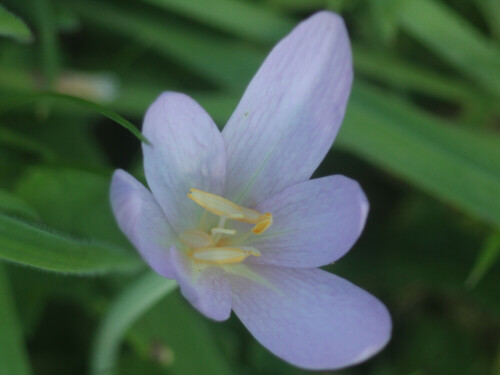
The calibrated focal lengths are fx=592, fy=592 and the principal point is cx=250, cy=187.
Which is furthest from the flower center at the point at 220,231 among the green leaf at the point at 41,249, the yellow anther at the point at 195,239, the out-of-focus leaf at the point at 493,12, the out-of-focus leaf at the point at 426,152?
the out-of-focus leaf at the point at 493,12

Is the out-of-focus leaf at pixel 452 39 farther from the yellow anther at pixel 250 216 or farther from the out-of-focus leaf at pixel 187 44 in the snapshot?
the yellow anther at pixel 250 216

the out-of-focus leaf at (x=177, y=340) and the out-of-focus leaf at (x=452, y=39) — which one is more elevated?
the out-of-focus leaf at (x=452, y=39)

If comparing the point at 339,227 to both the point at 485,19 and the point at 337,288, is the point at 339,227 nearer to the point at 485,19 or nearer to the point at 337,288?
the point at 337,288

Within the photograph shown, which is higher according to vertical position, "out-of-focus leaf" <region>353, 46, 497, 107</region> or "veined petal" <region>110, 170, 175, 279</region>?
"out-of-focus leaf" <region>353, 46, 497, 107</region>

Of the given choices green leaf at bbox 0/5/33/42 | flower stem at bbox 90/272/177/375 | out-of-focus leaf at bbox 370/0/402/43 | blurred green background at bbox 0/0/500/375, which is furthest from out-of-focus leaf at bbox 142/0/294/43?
flower stem at bbox 90/272/177/375

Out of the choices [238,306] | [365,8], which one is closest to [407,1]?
[365,8]

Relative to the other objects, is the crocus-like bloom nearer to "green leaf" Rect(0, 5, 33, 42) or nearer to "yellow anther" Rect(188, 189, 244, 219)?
"yellow anther" Rect(188, 189, 244, 219)

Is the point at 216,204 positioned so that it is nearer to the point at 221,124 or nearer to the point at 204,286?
the point at 204,286
